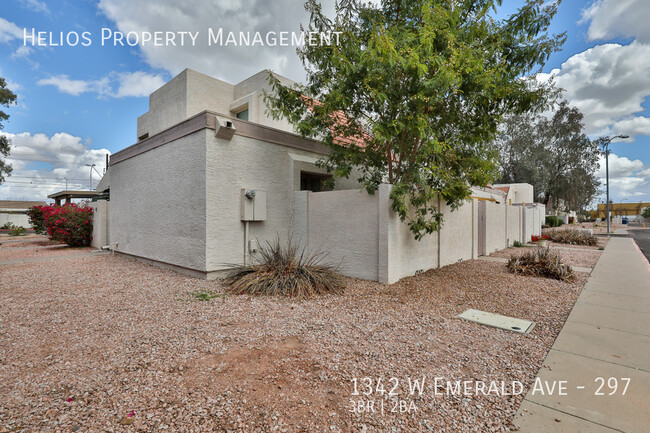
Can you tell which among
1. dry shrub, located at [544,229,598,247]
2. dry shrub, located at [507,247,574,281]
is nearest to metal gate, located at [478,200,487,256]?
dry shrub, located at [507,247,574,281]

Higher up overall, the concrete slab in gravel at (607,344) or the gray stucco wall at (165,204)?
the gray stucco wall at (165,204)

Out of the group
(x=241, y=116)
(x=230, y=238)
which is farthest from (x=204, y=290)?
(x=241, y=116)

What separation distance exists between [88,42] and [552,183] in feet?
130

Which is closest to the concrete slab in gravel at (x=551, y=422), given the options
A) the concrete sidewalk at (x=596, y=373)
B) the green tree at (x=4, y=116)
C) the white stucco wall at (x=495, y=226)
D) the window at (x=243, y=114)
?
the concrete sidewalk at (x=596, y=373)

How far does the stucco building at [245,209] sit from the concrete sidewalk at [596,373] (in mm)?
3134

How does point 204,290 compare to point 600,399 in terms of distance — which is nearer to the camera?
point 600,399

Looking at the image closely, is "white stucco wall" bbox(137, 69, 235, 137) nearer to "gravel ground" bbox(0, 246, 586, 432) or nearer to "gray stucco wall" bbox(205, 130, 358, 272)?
"gray stucco wall" bbox(205, 130, 358, 272)

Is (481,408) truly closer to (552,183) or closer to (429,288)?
(429,288)

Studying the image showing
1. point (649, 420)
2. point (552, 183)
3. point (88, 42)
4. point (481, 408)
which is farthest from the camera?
point (552, 183)

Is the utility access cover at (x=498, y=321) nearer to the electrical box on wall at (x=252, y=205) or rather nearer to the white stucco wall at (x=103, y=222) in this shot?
the electrical box on wall at (x=252, y=205)

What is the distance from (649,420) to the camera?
2184mm

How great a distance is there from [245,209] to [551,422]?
602cm

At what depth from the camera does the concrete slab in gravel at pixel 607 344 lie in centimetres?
314

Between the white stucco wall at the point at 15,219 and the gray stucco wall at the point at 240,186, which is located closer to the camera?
the gray stucco wall at the point at 240,186
